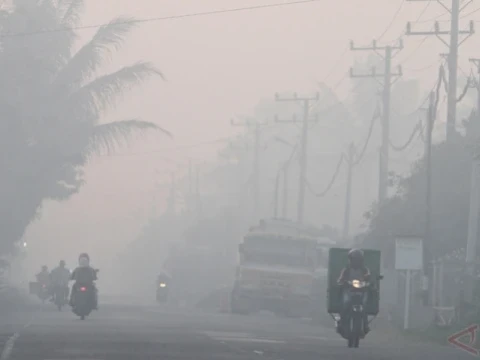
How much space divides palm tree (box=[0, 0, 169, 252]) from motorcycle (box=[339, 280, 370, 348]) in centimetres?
2764

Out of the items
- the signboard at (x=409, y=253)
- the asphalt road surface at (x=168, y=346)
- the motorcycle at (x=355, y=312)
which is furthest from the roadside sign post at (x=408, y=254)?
the motorcycle at (x=355, y=312)

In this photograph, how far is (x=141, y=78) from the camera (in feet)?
167

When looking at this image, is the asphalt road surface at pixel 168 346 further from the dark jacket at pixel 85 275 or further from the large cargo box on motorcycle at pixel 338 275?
the dark jacket at pixel 85 275

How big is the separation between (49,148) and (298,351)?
30.1 meters

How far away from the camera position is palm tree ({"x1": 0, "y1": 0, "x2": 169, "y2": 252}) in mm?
48156

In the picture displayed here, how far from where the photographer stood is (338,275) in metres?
25.7

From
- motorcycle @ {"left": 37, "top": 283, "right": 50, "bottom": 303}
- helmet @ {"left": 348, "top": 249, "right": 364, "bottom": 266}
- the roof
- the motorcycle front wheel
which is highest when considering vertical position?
the roof

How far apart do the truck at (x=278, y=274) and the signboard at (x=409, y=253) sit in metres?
11.2

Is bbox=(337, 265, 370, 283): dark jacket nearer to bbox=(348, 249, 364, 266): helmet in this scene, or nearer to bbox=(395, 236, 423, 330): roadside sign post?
bbox=(348, 249, 364, 266): helmet

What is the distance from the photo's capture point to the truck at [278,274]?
45.4 meters

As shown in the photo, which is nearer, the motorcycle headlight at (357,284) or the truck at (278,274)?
the motorcycle headlight at (357,284)

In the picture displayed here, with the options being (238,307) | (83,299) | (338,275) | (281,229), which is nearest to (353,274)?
(338,275)

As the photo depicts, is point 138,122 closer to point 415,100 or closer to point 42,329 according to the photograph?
point 42,329

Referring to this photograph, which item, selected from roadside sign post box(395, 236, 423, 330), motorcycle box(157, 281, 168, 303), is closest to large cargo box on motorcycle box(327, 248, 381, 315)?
roadside sign post box(395, 236, 423, 330)
